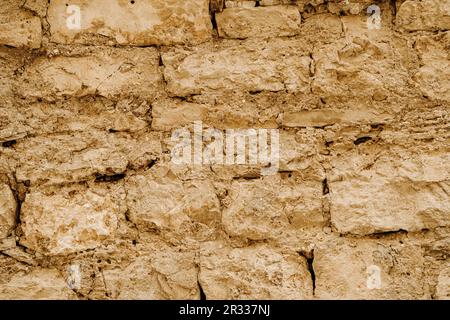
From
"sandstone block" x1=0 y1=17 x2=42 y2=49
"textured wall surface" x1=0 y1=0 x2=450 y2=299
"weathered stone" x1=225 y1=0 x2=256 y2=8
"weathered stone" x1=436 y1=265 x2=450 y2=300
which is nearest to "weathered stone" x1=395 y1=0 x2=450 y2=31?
"textured wall surface" x1=0 y1=0 x2=450 y2=299

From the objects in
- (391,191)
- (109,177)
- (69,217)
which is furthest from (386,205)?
(69,217)

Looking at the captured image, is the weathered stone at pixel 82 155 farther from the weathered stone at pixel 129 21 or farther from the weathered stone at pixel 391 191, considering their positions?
the weathered stone at pixel 391 191

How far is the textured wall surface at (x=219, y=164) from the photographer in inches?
47.8

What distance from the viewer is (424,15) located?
125 cm

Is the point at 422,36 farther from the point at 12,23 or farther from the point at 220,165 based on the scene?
the point at 12,23

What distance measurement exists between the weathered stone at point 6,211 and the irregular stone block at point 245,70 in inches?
Result: 20.9

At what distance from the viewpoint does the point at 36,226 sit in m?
1.22

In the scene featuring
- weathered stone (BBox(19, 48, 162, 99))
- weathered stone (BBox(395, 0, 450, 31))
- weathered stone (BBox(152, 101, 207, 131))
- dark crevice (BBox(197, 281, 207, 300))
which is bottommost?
dark crevice (BBox(197, 281, 207, 300))

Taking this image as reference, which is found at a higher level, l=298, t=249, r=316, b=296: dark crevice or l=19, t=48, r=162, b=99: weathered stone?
l=19, t=48, r=162, b=99: weathered stone

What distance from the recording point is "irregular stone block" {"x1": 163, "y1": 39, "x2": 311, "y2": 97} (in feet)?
4.13

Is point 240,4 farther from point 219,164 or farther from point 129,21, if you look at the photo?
point 219,164

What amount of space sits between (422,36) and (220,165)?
680mm
